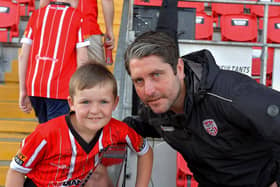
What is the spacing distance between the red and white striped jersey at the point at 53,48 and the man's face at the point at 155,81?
0.59m

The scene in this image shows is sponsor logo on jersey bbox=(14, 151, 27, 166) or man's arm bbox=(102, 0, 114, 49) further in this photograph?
man's arm bbox=(102, 0, 114, 49)

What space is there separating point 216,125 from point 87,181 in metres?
0.72

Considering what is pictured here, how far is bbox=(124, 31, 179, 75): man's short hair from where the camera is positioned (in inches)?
64.7

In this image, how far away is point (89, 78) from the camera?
179 cm

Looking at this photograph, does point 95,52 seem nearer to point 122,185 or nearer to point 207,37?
point 122,185

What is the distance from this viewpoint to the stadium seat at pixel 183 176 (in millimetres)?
3037

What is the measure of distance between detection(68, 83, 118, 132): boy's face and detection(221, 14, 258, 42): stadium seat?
425 cm

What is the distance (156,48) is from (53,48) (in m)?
0.77

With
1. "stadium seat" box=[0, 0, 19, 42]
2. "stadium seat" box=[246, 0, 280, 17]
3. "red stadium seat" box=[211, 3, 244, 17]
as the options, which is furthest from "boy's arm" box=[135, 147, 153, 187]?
"stadium seat" box=[246, 0, 280, 17]

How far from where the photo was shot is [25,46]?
2.20 m

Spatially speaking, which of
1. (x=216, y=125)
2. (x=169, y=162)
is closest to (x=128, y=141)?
(x=216, y=125)

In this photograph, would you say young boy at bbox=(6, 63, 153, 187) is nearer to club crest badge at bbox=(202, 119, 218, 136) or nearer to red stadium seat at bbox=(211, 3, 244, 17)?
club crest badge at bbox=(202, 119, 218, 136)

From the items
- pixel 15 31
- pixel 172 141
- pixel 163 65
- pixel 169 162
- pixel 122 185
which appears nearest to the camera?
pixel 163 65

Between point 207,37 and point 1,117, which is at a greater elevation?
point 207,37
